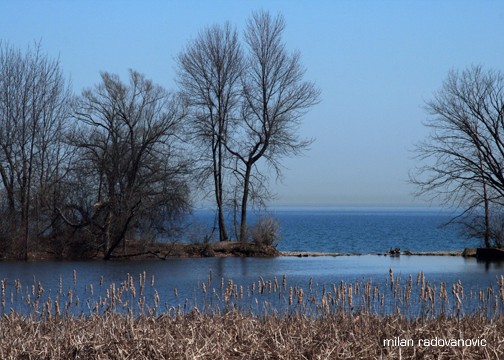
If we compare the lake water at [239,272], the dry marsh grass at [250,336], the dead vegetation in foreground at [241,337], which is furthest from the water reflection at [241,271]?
the dead vegetation in foreground at [241,337]

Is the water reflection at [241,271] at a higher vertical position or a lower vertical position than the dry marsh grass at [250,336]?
lower

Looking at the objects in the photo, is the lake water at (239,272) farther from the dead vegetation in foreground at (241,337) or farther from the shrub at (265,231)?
the dead vegetation in foreground at (241,337)

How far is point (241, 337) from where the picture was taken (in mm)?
10953

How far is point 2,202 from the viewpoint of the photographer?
38.2m

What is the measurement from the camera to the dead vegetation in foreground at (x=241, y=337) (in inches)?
392

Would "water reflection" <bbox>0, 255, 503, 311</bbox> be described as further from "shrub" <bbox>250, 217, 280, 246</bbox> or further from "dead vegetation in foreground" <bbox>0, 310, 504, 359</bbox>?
"dead vegetation in foreground" <bbox>0, 310, 504, 359</bbox>

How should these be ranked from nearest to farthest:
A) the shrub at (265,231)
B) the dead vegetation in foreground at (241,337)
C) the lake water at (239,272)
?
the dead vegetation in foreground at (241,337) < the lake water at (239,272) < the shrub at (265,231)

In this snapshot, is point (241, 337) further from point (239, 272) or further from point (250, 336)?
point (239, 272)

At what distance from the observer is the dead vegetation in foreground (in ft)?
32.7

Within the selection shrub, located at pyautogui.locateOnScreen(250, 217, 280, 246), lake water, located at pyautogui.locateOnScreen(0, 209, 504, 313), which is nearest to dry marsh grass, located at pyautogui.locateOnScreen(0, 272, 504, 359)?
lake water, located at pyautogui.locateOnScreen(0, 209, 504, 313)

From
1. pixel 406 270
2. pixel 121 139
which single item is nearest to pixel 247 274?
pixel 406 270

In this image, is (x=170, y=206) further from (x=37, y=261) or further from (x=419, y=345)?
(x=419, y=345)

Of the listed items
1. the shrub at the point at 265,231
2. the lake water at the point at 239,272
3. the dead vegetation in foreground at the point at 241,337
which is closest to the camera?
the dead vegetation in foreground at the point at 241,337

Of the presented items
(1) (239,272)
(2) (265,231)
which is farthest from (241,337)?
(2) (265,231)
